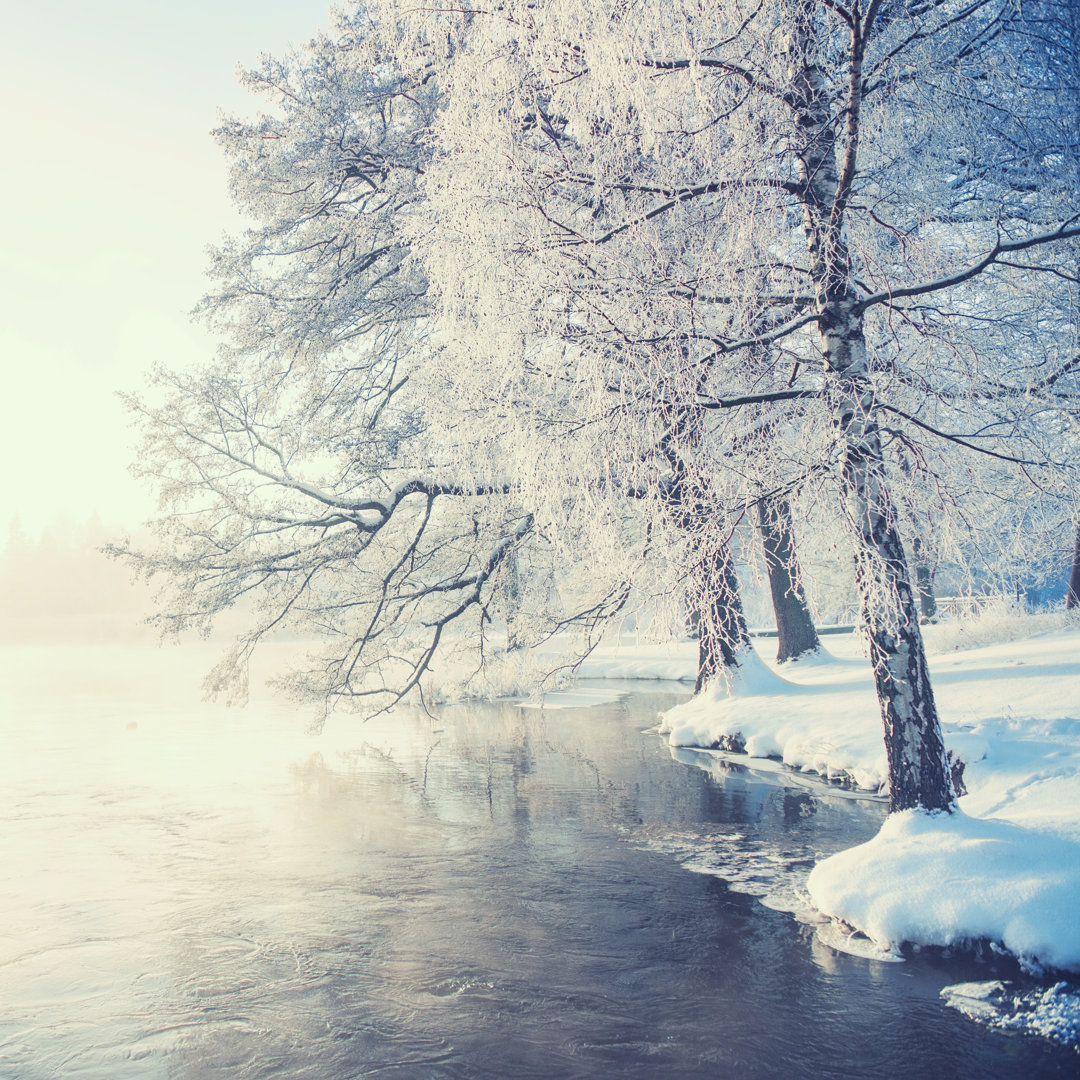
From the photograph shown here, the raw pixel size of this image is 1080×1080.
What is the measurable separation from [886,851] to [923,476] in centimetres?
289

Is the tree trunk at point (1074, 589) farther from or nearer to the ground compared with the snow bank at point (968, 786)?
farther from the ground

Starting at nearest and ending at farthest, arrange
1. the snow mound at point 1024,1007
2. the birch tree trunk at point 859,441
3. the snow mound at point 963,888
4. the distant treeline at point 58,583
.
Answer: the snow mound at point 1024,1007 < the snow mound at point 963,888 < the birch tree trunk at point 859,441 < the distant treeline at point 58,583

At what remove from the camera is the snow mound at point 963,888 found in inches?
225

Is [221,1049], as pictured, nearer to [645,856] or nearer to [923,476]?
[645,856]

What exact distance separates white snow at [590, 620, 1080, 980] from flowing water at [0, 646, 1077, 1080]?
0.39m

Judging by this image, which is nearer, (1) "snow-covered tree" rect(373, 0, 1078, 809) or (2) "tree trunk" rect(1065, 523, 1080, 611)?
(1) "snow-covered tree" rect(373, 0, 1078, 809)

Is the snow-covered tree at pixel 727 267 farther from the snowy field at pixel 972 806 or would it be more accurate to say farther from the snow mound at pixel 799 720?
the snow mound at pixel 799 720

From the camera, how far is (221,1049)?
5203 mm

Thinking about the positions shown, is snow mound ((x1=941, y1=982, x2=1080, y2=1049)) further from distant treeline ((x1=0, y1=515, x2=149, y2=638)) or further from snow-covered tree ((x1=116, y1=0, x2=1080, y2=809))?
distant treeline ((x1=0, y1=515, x2=149, y2=638))

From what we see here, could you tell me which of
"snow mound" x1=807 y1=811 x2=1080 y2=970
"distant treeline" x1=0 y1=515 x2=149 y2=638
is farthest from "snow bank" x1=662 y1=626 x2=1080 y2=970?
"distant treeline" x1=0 y1=515 x2=149 y2=638

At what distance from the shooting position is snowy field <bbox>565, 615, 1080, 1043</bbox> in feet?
18.8

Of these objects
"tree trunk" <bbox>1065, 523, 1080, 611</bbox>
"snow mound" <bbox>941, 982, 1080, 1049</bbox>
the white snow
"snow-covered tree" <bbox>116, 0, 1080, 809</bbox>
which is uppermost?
"snow-covered tree" <bbox>116, 0, 1080, 809</bbox>

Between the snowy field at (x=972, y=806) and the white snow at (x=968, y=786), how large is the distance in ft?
0.04

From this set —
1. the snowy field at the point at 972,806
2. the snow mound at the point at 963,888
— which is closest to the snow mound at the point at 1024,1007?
the snowy field at the point at 972,806
